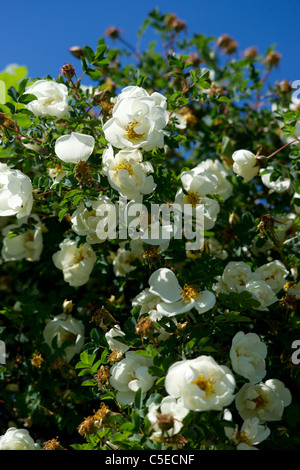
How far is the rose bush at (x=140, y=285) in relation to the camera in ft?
3.50

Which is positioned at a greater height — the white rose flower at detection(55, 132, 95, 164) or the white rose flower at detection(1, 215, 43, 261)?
the white rose flower at detection(55, 132, 95, 164)

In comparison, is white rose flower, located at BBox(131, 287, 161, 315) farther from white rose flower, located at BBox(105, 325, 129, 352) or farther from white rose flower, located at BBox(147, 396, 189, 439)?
white rose flower, located at BBox(147, 396, 189, 439)

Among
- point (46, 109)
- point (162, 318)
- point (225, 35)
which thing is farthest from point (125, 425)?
point (225, 35)

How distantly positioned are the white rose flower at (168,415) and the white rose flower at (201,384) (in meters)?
0.03

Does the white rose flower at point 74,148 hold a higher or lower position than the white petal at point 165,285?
higher

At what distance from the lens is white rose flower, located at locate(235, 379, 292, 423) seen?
1.14m

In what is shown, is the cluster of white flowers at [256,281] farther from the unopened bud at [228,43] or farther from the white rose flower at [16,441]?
the unopened bud at [228,43]

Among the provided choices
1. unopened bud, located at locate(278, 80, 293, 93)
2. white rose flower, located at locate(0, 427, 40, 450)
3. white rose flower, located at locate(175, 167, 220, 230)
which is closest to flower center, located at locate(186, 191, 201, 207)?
white rose flower, located at locate(175, 167, 220, 230)

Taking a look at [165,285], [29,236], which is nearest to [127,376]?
[165,285]

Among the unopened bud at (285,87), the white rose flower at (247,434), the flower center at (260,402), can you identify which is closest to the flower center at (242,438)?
the white rose flower at (247,434)

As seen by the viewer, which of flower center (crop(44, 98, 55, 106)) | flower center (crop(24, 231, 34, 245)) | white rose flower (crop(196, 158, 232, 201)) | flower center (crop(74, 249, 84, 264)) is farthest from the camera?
flower center (crop(24, 231, 34, 245))

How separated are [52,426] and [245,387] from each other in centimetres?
73

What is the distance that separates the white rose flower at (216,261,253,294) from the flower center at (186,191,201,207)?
210 millimetres

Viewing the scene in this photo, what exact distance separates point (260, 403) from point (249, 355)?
13cm
